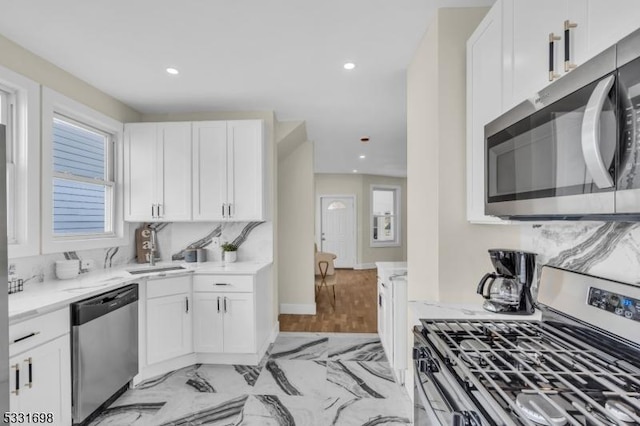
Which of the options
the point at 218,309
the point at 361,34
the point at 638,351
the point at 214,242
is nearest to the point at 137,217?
the point at 214,242

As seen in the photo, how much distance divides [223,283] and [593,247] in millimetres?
2604

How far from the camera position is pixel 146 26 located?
1.95m

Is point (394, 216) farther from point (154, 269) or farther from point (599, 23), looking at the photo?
point (599, 23)

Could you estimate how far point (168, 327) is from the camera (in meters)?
2.80

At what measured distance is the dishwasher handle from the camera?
204cm

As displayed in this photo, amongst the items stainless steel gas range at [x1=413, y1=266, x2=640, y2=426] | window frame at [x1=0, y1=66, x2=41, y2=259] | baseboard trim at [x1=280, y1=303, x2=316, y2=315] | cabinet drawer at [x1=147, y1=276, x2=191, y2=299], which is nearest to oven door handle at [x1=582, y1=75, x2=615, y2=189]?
stainless steel gas range at [x1=413, y1=266, x2=640, y2=426]

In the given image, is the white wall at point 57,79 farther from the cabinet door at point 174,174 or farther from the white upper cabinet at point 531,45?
the white upper cabinet at point 531,45

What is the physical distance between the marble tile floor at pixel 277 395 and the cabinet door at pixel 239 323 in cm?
20

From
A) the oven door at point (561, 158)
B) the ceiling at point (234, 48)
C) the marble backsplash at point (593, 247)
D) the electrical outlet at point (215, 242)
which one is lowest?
the electrical outlet at point (215, 242)

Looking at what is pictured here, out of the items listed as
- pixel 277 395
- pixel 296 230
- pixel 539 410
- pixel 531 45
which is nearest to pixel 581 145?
pixel 531 45

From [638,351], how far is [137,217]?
361 centimetres

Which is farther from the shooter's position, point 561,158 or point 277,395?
point 277,395

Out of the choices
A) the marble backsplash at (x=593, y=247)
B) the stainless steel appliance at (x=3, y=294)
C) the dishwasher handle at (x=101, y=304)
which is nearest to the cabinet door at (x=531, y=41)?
the marble backsplash at (x=593, y=247)

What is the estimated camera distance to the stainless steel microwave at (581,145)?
29.0 inches
